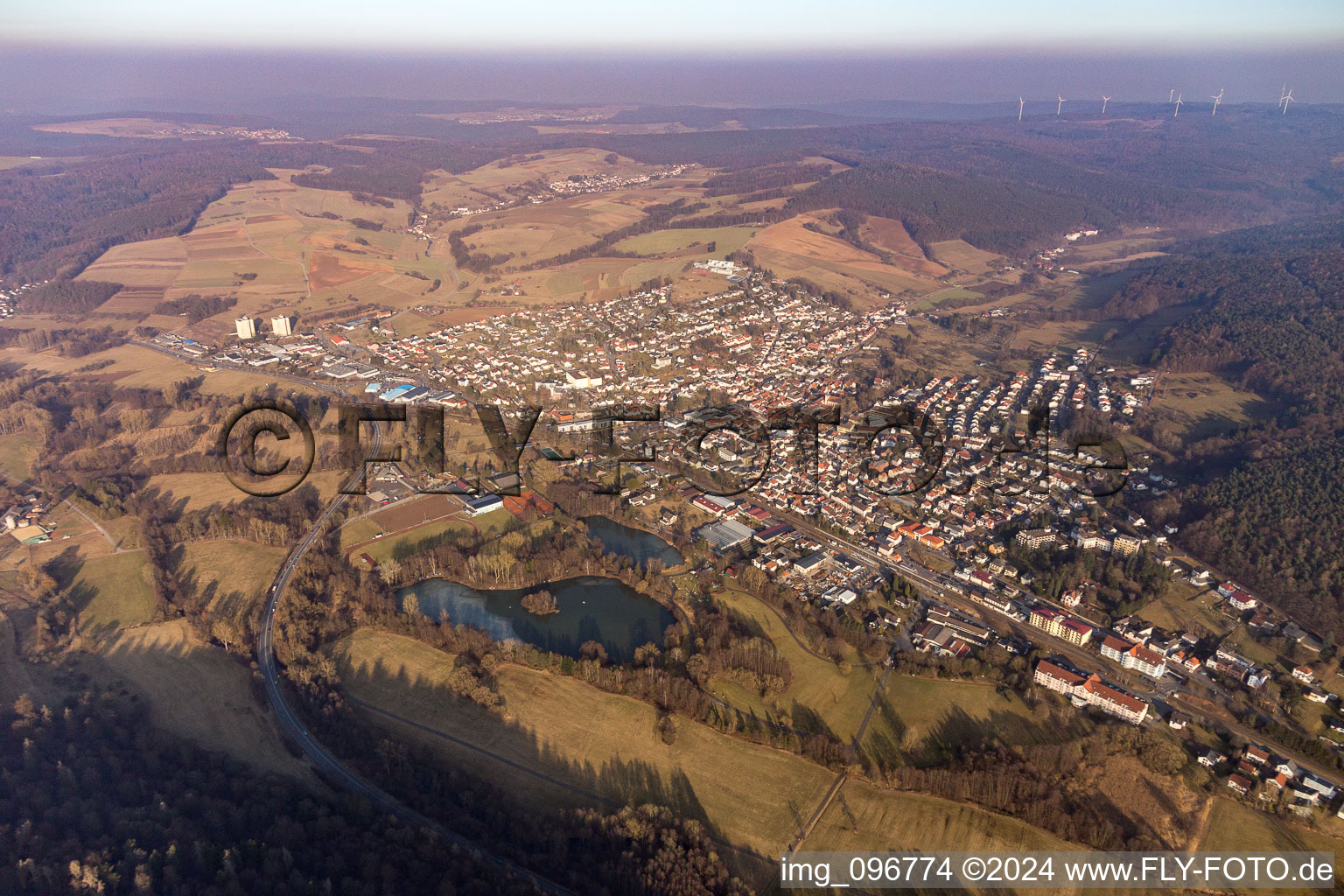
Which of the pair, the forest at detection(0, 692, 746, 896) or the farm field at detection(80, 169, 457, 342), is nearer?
the forest at detection(0, 692, 746, 896)

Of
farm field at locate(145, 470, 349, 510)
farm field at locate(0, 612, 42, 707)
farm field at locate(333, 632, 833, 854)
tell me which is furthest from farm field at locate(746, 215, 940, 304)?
farm field at locate(0, 612, 42, 707)

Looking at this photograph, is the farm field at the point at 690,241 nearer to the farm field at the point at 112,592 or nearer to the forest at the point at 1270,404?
the forest at the point at 1270,404

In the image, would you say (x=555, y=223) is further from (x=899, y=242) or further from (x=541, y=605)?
(x=541, y=605)

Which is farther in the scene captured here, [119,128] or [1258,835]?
[119,128]

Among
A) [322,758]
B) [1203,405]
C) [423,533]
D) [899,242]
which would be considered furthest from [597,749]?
[899,242]

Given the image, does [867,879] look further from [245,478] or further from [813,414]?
[245,478]

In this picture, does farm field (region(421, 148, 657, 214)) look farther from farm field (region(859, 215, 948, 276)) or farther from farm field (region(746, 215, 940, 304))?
farm field (region(859, 215, 948, 276))
